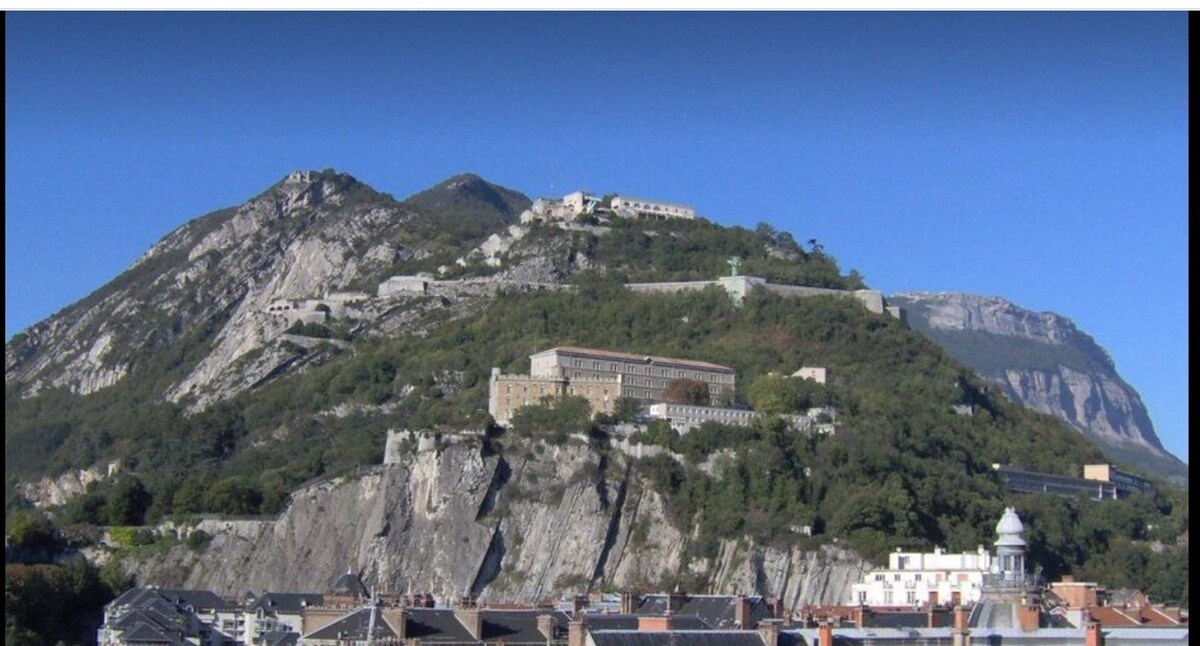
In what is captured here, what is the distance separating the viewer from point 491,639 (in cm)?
5288

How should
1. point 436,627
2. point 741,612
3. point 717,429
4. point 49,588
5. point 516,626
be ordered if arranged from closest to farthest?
point 436,627, point 516,626, point 741,612, point 49,588, point 717,429

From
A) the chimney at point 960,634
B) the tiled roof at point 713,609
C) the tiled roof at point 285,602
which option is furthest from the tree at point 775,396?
the chimney at point 960,634

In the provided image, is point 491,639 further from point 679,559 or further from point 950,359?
point 950,359

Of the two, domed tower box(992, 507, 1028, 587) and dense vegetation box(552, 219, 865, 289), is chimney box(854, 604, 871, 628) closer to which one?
domed tower box(992, 507, 1028, 587)

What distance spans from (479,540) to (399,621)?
4137 centimetres

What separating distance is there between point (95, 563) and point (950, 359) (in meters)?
47.0

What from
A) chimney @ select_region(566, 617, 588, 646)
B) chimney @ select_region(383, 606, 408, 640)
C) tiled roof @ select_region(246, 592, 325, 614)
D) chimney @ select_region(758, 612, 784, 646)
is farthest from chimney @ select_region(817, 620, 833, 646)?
tiled roof @ select_region(246, 592, 325, 614)

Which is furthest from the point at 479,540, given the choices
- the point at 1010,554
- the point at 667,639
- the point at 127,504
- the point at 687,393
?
the point at 667,639

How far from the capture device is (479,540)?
307 feet

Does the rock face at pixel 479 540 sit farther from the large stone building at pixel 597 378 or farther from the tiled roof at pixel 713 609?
the tiled roof at pixel 713 609

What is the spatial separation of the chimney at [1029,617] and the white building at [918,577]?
3369 cm

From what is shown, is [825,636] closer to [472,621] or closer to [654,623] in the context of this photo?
[654,623]

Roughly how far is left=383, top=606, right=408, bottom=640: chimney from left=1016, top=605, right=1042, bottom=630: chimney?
13.9 metres

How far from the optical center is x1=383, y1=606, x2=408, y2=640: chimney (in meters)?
51.9
